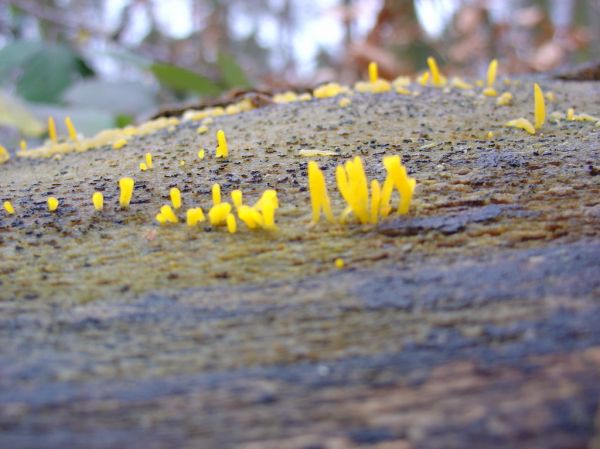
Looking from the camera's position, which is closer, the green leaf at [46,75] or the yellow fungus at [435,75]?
the yellow fungus at [435,75]

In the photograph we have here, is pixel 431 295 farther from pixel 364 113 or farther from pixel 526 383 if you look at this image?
pixel 364 113

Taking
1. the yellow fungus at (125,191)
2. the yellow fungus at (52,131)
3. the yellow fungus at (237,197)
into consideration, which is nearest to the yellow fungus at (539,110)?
the yellow fungus at (237,197)

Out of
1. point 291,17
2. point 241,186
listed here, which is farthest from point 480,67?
point 291,17

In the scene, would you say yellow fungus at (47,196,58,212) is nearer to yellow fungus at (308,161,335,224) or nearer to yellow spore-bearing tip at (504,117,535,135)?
yellow fungus at (308,161,335,224)

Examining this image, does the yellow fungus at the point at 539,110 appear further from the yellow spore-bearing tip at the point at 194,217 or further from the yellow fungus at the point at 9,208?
the yellow fungus at the point at 9,208

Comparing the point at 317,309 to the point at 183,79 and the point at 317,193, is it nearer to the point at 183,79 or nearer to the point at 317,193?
the point at 317,193
